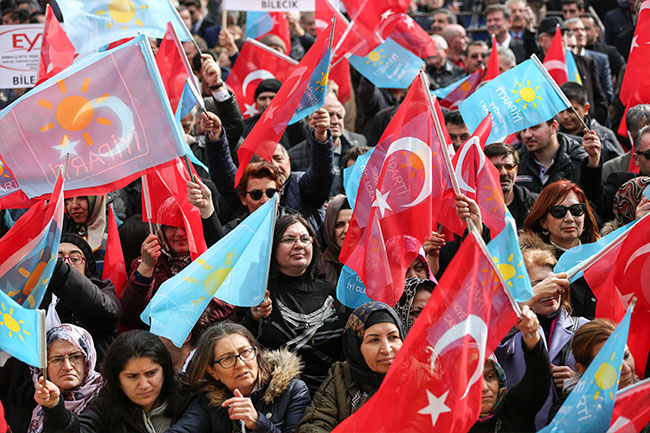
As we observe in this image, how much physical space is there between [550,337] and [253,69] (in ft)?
16.0

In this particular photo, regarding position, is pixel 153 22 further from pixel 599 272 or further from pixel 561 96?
pixel 599 272

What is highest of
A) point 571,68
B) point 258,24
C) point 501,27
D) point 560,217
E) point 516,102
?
point 516,102

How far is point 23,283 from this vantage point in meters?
5.57

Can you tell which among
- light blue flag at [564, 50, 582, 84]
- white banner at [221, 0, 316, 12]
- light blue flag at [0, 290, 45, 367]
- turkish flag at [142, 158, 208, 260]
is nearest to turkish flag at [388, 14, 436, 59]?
white banner at [221, 0, 316, 12]

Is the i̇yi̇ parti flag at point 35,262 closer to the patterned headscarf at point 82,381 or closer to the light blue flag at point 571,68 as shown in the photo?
the patterned headscarf at point 82,381

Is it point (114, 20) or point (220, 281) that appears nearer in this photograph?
point (220, 281)

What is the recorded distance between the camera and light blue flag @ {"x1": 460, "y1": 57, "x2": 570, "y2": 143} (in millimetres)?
7051

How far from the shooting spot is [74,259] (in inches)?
252

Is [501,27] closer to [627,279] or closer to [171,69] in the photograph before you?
[171,69]

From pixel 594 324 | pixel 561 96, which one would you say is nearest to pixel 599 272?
pixel 594 324

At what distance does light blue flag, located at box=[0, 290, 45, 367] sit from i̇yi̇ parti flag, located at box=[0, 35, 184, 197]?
1267mm

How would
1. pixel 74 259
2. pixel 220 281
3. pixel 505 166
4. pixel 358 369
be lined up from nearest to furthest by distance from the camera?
pixel 358 369, pixel 220 281, pixel 74 259, pixel 505 166

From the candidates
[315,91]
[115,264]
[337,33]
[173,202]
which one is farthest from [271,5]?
[115,264]

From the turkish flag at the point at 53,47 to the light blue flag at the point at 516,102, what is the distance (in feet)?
9.89
